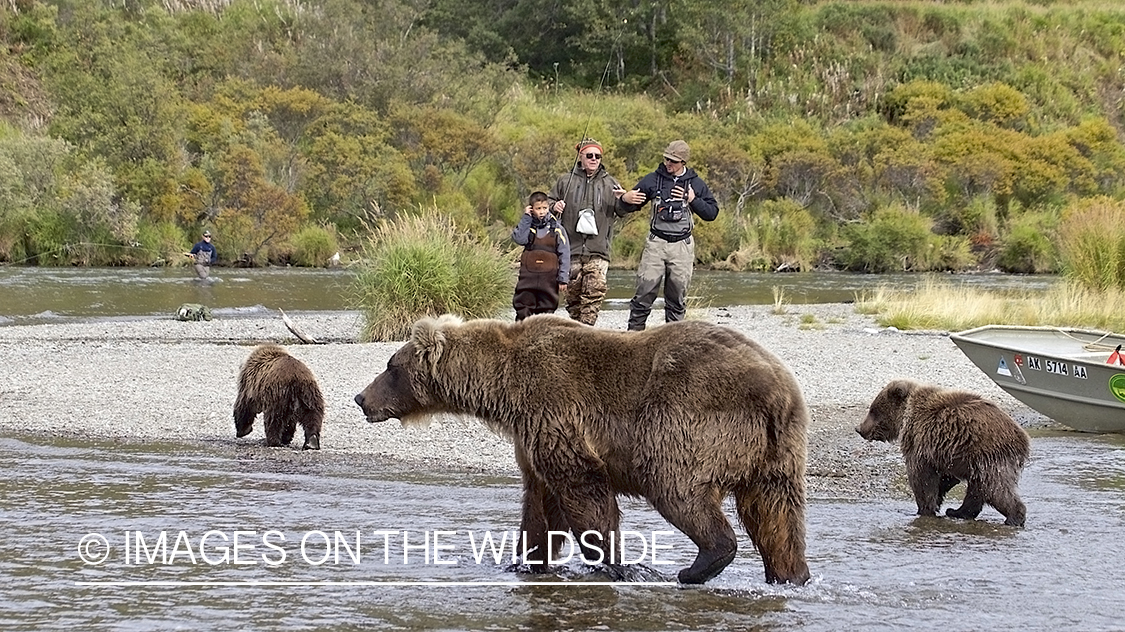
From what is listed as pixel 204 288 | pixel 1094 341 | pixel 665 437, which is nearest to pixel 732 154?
pixel 204 288

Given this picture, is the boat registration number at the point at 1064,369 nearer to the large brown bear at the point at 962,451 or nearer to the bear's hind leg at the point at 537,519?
the large brown bear at the point at 962,451

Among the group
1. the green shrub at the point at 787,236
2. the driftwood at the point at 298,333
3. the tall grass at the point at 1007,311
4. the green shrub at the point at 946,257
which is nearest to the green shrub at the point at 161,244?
the green shrub at the point at 787,236

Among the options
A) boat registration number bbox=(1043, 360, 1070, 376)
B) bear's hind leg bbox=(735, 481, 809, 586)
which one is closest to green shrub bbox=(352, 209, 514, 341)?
boat registration number bbox=(1043, 360, 1070, 376)

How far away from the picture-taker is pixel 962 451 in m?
8.21

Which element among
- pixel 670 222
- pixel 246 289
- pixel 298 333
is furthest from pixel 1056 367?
pixel 246 289

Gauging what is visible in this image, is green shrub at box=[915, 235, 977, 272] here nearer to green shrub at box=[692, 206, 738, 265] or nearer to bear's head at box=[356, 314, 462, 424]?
green shrub at box=[692, 206, 738, 265]

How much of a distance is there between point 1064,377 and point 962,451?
140 inches

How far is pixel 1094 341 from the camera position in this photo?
500 inches

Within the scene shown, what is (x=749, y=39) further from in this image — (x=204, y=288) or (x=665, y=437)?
(x=665, y=437)

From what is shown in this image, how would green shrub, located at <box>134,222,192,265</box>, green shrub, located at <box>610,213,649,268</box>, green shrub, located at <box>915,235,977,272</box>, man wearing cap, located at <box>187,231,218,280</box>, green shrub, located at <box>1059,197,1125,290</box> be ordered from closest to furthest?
green shrub, located at <box>1059,197,1125,290</box>
man wearing cap, located at <box>187,231,218,280</box>
green shrub, located at <box>134,222,192,265</box>
green shrub, located at <box>915,235,977,272</box>
green shrub, located at <box>610,213,649,268</box>

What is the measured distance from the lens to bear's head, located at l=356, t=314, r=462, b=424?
6844 millimetres

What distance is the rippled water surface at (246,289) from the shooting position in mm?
24031

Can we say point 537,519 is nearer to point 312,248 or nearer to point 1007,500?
point 1007,500

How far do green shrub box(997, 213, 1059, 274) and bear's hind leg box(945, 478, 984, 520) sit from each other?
30459mm
